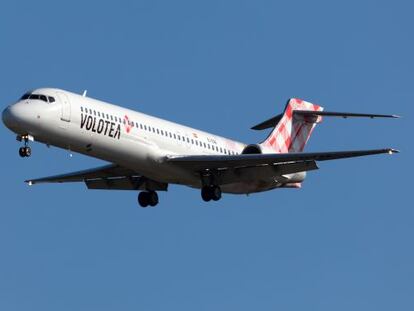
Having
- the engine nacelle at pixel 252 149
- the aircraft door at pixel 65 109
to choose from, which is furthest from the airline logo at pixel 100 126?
the engine nacelle at pixel 252 149

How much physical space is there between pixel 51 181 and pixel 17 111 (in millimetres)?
6474

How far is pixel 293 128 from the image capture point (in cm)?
4056

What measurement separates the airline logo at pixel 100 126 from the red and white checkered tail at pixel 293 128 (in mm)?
7086

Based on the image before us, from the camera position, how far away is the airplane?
32.9 meters

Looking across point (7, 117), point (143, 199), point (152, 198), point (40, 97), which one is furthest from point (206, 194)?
point (7, 117)

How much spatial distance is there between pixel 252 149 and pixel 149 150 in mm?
4735

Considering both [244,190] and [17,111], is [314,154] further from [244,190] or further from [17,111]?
[17,111]

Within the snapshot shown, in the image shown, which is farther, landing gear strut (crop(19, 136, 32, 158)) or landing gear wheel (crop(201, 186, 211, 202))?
landing gear wheel (crop(201, 186, 211, 202))

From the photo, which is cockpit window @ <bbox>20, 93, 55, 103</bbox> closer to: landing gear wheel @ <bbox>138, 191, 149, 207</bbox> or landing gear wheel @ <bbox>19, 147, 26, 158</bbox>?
landing gear wheel @ <bbox>19, 147, 26, 158</bbox>

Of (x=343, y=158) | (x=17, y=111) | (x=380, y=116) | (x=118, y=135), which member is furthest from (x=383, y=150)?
(x=17, y=111)

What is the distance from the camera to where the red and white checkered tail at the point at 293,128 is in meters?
39.8

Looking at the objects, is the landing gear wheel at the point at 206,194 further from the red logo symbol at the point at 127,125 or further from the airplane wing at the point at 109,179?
the red logo symbol at the point at 127,125

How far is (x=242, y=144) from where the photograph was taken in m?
38.8

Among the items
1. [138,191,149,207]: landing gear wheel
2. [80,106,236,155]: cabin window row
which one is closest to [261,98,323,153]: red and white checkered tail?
[80,106,236,155]: cabin window row
